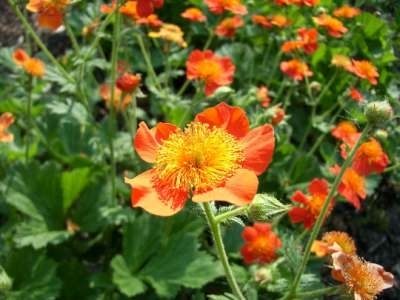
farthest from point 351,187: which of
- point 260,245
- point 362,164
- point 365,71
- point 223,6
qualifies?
point 223,6

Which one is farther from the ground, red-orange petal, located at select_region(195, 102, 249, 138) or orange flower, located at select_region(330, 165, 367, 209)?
red-orange petal, located at select_region(195, 102, 249, 138)

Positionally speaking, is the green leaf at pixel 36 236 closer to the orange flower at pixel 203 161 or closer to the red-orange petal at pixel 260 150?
the orange flower at pixel 203 161

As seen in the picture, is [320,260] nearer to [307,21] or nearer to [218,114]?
[218,114]

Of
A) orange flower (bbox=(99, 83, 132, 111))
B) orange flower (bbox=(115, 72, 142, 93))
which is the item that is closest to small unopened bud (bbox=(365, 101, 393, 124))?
orange flower (bbox=(115, 72, 142, 93))

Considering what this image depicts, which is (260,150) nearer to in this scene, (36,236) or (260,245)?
(260,245)

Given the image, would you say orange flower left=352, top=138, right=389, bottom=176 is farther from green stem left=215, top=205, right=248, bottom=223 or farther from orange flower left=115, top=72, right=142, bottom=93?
green stem left=215, top=205, right=248, bottom=223

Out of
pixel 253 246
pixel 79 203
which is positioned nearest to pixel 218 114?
pixel 253 246
